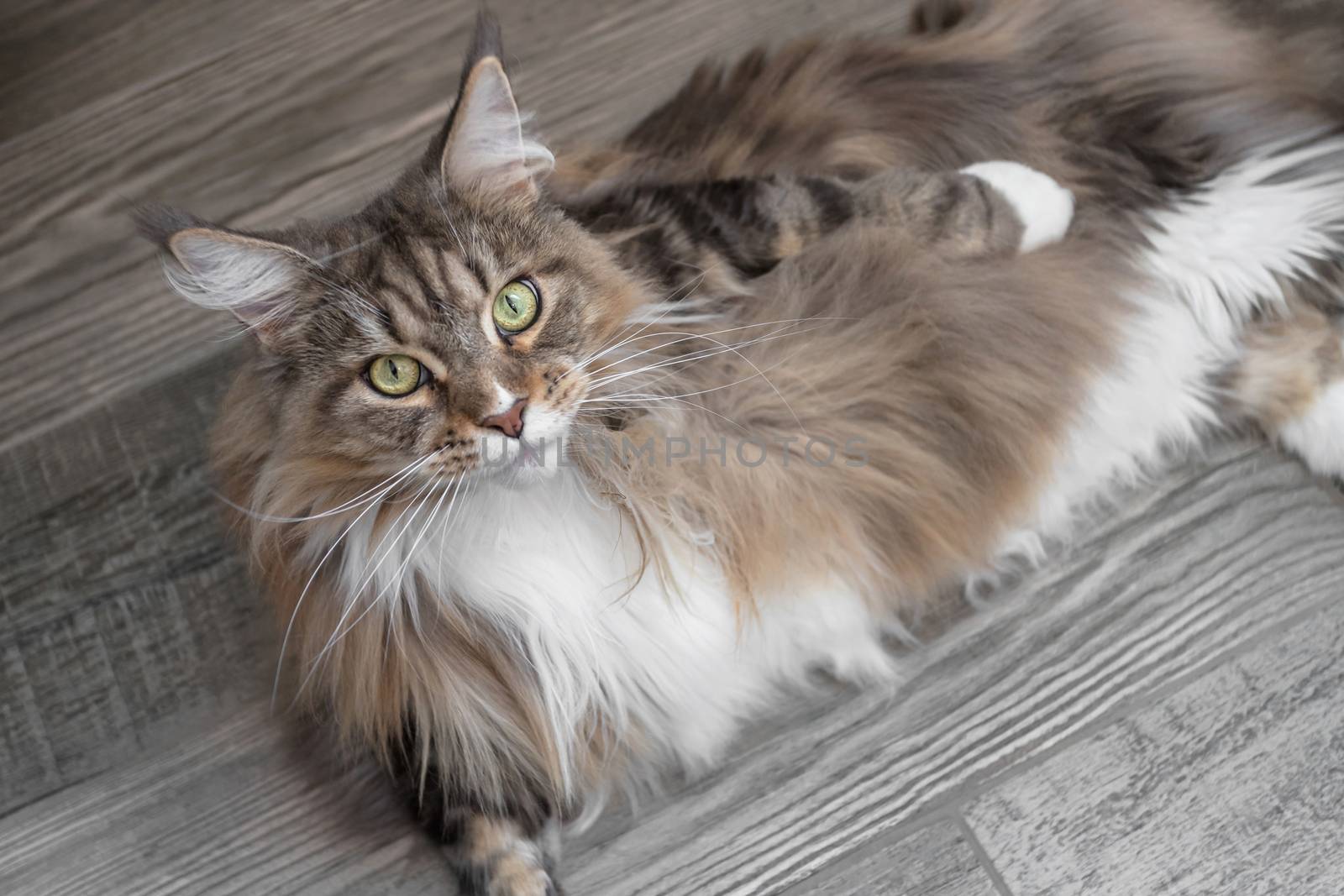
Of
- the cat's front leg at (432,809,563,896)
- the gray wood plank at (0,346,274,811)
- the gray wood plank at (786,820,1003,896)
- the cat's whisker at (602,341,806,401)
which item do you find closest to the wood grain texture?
the gray wood plank at (0,346,274,811)

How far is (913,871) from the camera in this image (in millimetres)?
1227

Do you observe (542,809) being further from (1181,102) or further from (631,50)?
(631,50)

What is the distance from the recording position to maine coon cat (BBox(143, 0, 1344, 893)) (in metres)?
0.97

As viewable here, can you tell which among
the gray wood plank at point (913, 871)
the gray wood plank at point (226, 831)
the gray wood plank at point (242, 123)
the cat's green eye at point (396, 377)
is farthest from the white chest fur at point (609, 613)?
the gray wood plank at point (242, 123)

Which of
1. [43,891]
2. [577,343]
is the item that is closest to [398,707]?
[577,343]

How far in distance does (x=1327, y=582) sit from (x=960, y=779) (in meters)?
0.51

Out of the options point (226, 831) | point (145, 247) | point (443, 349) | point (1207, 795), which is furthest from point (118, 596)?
point (1207, 795)

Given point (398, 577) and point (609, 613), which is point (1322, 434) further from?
point (398, 577)

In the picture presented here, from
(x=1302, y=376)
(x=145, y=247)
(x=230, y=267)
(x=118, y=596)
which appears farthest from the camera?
(x=145, y=247)

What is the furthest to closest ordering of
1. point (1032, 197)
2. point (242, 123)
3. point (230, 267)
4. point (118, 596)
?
point (242, 123) → point (118, 596) → point (1032, 197) → point (230, 267)

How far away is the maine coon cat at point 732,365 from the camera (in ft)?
3.18

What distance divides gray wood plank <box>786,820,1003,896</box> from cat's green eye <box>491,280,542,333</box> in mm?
740

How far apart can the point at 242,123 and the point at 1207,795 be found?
1.80 m

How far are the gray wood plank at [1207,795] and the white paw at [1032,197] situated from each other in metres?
0.56
